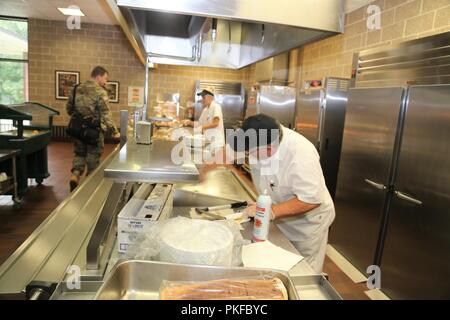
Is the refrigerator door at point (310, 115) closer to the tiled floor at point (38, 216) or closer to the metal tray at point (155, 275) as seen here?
the tiled floor at point (38, 216)

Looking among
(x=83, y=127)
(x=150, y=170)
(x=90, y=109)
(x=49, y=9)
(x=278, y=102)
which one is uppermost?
(x=49, y=9)

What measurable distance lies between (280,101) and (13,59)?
670 cm

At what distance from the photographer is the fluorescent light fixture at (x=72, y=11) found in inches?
255

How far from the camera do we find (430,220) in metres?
2.13

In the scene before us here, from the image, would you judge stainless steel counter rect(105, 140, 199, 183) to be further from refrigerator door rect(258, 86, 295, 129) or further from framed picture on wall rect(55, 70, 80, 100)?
framed picture on wall rect(55, 70, 80, 100)

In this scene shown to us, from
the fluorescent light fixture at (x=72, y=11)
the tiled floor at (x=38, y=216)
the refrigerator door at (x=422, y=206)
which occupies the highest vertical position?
the fluorescent light fixture at (x=72, y=11)

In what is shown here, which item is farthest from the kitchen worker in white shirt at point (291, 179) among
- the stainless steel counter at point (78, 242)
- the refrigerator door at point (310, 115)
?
the refrigerator door at point (310, 115)

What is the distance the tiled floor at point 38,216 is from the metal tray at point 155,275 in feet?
6.38

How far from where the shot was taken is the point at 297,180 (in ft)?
5.21

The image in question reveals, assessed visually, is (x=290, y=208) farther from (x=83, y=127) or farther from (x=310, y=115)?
(x=83, y=127)

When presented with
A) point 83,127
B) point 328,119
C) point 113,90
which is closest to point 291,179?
point 328,119
